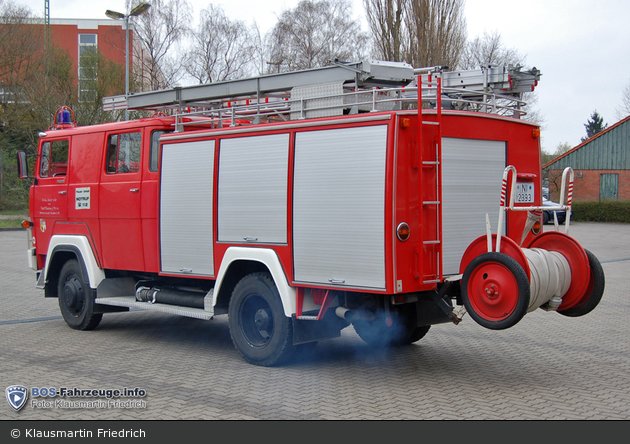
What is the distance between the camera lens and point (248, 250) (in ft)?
23.1

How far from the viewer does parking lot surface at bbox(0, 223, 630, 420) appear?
18.2 feet

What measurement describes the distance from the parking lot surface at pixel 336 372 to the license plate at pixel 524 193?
5.79ft

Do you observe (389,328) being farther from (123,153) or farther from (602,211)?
(602,211)

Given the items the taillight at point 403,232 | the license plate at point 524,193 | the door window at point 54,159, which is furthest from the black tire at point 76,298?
the license plate at point 524,193

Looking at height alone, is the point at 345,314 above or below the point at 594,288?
below

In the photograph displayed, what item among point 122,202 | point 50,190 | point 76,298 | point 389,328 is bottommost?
point 389,328

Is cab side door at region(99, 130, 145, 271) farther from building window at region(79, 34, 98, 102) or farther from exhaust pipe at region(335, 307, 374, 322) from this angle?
building window at region(79, 34, 98, 102)

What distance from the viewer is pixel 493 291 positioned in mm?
5914

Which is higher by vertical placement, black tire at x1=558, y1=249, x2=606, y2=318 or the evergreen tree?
the evergreen tree

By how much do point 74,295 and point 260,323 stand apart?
3.41 meters

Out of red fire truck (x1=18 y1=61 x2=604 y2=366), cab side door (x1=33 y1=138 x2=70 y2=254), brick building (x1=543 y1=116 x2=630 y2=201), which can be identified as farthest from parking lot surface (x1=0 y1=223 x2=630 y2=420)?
brick building (x1=543 y1=116 x2=630 y2=201)

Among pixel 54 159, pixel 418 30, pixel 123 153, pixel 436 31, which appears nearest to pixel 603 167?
pixel 436 31

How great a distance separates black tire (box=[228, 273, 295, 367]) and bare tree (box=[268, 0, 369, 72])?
2966 centimetres
